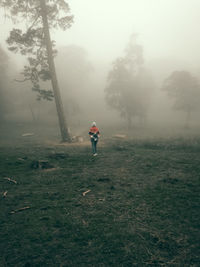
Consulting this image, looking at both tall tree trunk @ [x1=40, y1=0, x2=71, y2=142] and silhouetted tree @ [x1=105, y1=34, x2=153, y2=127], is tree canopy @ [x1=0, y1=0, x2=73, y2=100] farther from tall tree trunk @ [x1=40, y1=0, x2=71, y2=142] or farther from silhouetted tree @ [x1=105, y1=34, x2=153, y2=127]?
silhouetted tree @ [x1=105, y1=34, x2=153, y2=127]

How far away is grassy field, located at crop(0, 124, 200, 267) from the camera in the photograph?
4.21 m

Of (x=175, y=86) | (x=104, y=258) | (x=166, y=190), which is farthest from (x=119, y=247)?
(x=175, y=86)

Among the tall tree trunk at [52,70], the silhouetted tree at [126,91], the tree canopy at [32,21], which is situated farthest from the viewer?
the silhouetted tree at [126,91]

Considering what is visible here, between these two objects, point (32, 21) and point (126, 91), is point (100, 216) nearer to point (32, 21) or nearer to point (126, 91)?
point (32, 21)

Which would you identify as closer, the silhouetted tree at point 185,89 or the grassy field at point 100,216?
the grassy field at point 100,216

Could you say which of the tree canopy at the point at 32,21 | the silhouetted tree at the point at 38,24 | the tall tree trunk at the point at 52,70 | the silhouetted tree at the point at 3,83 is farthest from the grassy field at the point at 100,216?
the silhouetted tree at the point at 3,83

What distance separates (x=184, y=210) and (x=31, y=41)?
61.4 feet

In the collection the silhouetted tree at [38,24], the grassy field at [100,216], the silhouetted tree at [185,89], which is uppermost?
the silhouetted tree at [38,24]

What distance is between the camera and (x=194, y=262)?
396 centimetres

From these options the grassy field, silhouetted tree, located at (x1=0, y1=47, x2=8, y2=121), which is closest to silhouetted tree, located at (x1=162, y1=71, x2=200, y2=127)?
silhouetted tree, located at (x1=0, y1=47, x2=8, y2=121)

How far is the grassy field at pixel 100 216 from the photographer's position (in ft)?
13.8

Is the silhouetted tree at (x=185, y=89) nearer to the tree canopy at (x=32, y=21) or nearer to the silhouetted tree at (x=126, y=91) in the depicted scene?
the silhouetted tree at (x=126, y=91)

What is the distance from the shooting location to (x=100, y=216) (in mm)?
5781

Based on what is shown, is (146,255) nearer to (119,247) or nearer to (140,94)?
(119,247)
